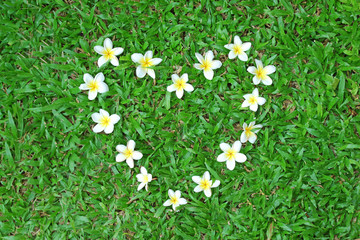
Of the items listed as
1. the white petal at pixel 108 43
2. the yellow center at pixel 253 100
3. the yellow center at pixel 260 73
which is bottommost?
the yellow center at pixel 253 100

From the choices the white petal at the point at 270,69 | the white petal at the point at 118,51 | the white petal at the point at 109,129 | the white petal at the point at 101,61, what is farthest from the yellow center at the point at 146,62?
the white petal at the point at 270,69

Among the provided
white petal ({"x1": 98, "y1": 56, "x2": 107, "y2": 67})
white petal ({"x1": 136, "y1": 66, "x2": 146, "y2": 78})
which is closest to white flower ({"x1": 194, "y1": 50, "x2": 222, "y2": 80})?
white petal ({"x1": 136, "y1": 66, "x2": 146, "y2": 78})

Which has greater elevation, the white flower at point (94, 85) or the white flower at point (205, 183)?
the white flower at point (94, 85)

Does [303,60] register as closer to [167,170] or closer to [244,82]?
[244,82]

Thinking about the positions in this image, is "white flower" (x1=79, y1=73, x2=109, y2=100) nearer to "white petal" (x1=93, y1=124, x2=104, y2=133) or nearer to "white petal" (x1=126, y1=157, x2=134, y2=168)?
"white petal" (x1=93, y1=124, x2=104, y2=133)

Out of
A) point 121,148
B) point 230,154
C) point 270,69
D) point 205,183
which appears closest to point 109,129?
point 121,148

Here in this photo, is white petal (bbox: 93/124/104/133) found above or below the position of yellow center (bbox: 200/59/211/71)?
below

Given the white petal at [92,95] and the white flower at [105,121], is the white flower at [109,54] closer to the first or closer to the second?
the white petal at [92,95]
